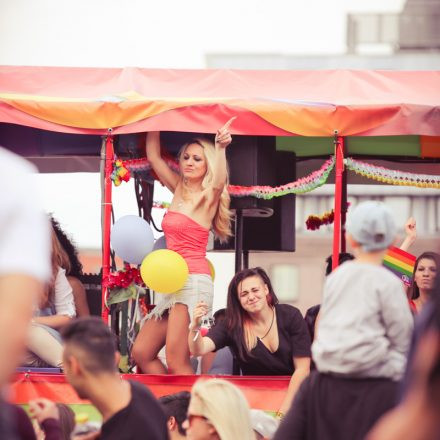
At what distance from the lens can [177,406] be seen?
18.4 ft

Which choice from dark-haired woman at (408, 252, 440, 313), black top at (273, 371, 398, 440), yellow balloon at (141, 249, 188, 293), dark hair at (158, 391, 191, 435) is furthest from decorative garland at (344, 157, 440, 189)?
black top at (273, 371, 398, 440)

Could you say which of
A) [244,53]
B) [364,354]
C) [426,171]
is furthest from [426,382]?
[244,53]

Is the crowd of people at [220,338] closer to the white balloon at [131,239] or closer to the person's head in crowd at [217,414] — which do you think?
the person's head in crowd at [217,414]

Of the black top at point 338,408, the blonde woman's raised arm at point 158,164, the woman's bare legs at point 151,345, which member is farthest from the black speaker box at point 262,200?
the black top at point 338,408

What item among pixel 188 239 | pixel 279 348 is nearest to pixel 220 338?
pixel 279 348

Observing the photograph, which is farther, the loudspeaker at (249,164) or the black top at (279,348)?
the loudspeaker at (249,164)

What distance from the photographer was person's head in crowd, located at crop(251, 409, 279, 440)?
222 inches

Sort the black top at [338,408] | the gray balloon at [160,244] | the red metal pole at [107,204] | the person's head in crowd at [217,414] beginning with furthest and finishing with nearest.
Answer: the gray balloon at [160,244]
the red metal pole at [107,204]
the person's head in crowd at [217,414]
the black top at [338,408]

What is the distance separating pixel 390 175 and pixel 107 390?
14.4 feet

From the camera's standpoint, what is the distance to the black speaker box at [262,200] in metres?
7.97

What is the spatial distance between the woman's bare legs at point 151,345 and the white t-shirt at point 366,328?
3101 millimetres

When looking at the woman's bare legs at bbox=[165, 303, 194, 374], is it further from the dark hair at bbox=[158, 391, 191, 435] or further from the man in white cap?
the man in white cap

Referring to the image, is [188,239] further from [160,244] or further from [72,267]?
[72,267]

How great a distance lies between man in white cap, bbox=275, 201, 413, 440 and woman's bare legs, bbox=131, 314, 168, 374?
3031 millimetres
